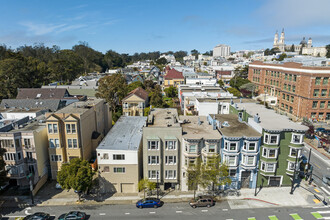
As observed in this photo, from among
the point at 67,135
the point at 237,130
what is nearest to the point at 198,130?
the point at 237,130

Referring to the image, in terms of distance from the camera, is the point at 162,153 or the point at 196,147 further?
the point at 162,153

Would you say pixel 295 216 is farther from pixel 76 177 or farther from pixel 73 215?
pixel 76 177

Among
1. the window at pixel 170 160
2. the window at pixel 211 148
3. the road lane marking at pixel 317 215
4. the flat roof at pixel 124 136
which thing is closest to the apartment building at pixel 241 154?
the window at pixel 211 148

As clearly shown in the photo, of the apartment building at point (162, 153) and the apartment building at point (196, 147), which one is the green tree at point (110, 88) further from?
the apartment building at point (196, 147)

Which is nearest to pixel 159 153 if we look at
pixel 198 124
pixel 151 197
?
pixel 151 197

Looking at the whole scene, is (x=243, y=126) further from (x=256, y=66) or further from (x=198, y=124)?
(x=256, y=66)

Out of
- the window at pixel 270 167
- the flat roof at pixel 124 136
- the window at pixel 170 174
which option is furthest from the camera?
the flat roof at pixel 124 136
